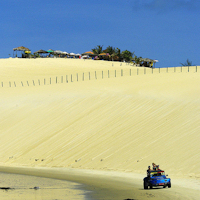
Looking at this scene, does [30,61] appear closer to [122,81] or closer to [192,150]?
[122,81]

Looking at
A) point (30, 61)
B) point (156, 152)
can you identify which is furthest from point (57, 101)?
point (30, 61)

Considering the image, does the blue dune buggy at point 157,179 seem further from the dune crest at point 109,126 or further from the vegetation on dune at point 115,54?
the vegetation on dune at point 115,54

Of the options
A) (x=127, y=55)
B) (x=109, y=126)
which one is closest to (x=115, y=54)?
(x=127, y=55)

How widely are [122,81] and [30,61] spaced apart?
55.5 m

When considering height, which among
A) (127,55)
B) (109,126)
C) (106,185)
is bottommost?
(106,185)

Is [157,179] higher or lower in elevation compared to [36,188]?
higher

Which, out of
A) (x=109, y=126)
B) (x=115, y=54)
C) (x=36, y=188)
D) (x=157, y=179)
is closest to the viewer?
(x=157, y=179)

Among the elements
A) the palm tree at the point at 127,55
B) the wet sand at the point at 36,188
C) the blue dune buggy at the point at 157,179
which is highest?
the palm tree at the point at 127,55

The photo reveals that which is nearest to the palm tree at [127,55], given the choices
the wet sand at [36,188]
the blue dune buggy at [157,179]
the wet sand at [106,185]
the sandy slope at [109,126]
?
the sandy slope at [109,126]

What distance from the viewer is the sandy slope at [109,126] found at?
83.0 ft

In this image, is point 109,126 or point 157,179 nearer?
point 157,179

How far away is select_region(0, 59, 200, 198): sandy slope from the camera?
83.0ft

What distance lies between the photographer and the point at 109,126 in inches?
1273

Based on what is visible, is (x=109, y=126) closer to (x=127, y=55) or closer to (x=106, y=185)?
(x=106, y=185)
